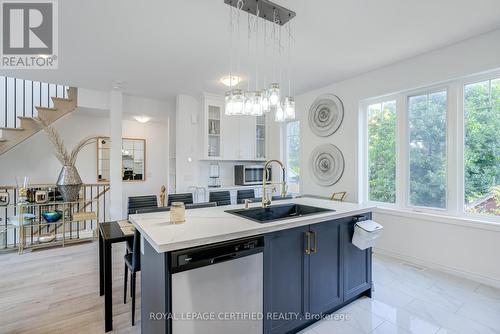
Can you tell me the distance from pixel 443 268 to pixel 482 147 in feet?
4.91

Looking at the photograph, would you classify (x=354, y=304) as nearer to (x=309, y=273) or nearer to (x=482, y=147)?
(x=309, y=273)

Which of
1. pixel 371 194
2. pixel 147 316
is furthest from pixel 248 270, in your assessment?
pixel 371 194

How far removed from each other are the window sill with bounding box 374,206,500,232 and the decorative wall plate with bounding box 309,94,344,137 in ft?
5.05

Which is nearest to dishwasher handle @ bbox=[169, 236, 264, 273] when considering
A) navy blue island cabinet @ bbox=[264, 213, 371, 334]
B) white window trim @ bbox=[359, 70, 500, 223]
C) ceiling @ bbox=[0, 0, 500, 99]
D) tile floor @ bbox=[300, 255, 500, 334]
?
navy blue island cabinet @ bbox=[264, 213, 371, 334]

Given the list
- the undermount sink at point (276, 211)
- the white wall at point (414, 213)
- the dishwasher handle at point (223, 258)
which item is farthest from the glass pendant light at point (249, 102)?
the white wall at point (414, 213)

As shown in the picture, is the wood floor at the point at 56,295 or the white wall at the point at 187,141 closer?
the wood floor at the point at 56,295

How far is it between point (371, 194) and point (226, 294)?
3150 mm

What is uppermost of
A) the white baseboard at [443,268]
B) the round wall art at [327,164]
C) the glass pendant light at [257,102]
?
the glass pendant light at [257,102]

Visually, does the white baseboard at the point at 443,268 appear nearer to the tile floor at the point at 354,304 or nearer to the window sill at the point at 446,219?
the tile floor at the point at 354,304

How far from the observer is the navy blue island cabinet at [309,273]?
1713 millimetres

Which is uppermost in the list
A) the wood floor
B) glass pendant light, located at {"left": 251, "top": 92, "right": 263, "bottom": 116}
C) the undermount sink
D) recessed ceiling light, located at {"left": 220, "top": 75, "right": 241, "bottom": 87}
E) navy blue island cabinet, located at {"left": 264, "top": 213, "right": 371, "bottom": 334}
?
recessed ceiling light, located at {"left": 220, "top": 75, "right": 241, "bottom": 87}

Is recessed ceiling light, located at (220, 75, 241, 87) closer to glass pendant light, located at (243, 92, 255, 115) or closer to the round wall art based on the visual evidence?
glass pendant light, located at (243, 92, 255, 115)

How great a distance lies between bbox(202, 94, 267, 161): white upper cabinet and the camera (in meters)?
4.54

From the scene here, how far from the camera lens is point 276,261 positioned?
1727mm
